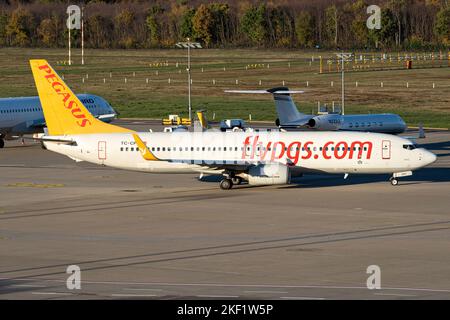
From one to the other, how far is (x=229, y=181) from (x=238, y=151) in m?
2.18

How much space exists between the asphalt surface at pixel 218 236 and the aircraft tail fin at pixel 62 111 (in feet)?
13.0

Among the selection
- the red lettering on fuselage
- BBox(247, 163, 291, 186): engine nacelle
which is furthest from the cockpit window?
BBox(247, 163, 291, 186): engine nacelle

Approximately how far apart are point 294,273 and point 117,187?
33389 millimetres

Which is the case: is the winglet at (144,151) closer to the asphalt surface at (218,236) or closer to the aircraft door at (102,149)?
the asphalt surface at (218,236)

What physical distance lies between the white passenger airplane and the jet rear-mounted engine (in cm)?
2302

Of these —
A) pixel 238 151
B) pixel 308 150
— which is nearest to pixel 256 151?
pixel 238 151

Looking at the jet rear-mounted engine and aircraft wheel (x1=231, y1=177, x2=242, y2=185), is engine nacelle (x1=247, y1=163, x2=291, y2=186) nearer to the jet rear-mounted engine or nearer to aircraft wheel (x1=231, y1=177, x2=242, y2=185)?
aircraft wheel (x1=231, y1=177, x2=242, y2=185)

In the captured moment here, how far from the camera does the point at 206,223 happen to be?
63.7 metres

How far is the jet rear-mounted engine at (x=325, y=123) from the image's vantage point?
101500 mm

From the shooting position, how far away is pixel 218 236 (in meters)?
59.1

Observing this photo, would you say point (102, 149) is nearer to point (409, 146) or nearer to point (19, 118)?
point (409, 146)

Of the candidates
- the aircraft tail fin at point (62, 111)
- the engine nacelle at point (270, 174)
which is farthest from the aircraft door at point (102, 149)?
the engine nacelle at point (270, 174)

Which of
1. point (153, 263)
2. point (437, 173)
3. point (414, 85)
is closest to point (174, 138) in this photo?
point (437, 173)

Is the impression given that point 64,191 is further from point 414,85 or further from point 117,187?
point 414,85
